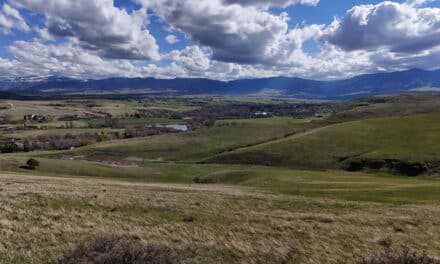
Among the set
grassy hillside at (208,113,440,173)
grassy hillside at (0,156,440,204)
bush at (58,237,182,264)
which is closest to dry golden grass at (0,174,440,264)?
bush at (58,237,182,264)

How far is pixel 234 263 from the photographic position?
13383 mm

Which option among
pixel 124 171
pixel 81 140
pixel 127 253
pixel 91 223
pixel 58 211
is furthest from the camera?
Answer: pixel 81 140

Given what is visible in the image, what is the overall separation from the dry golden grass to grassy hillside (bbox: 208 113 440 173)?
72.9 meters

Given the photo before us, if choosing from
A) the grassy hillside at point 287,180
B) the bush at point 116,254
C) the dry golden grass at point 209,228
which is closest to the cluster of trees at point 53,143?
the grassy hillside at point 287,180

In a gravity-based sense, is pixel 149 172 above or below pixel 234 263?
below

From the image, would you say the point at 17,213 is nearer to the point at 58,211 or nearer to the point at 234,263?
the point at 58,211

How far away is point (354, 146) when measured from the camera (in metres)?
107

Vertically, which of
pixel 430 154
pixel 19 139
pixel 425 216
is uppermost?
pixel 425 216

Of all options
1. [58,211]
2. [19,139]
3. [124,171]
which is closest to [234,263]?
[58,211]

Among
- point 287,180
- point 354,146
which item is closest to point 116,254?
point 287,180

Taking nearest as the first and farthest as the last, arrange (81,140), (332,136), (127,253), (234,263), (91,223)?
(127,253) < (234,263) < (91,223) < (332,136) < (81,140)

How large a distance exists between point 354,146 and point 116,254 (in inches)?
4132

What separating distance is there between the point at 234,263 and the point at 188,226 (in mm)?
5006

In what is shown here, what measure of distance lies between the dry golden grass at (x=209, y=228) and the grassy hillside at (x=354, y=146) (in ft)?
239
